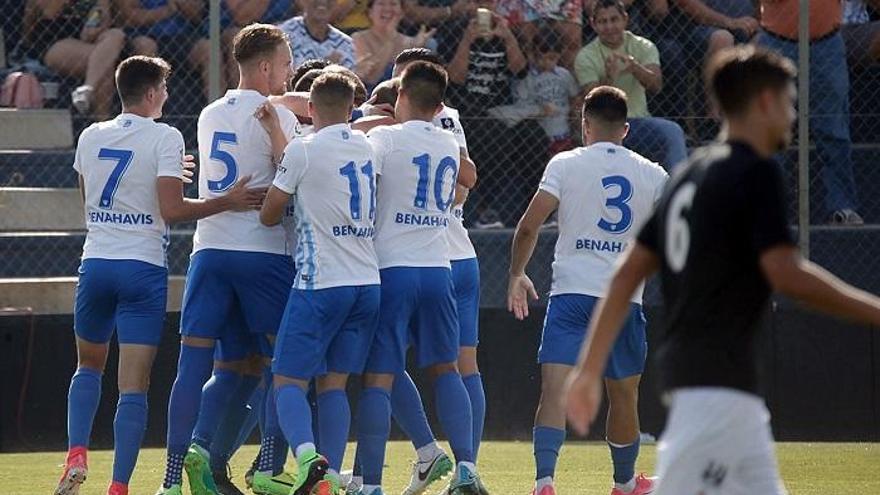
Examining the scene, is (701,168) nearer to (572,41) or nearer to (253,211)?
(253,211)

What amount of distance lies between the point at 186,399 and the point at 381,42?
16.5 feet

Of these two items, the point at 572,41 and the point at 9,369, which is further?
the point at 572,41

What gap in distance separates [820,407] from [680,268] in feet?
26.2

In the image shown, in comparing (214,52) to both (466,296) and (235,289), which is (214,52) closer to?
(466,296)

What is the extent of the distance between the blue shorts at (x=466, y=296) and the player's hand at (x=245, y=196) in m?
1.40

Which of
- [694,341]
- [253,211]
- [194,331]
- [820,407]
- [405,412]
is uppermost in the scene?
[694,341]

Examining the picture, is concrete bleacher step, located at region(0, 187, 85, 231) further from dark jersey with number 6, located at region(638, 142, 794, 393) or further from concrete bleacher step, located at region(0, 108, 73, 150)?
dark jersey with number 6, located at region(638, 142, 794, 393)

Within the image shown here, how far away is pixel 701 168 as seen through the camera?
456 centimetres

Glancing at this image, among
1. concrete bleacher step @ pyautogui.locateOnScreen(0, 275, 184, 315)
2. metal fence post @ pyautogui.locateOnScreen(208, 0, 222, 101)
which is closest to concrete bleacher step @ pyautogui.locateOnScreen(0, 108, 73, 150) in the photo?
concrete bleacher step @ pyautogui.locateOnScreen(0, 275, 184, 315)

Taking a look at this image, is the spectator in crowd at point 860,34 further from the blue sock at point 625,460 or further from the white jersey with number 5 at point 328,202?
the white jersey with number 5 at point 328,202

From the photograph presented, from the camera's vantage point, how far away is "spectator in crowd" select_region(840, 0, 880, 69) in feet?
42.4

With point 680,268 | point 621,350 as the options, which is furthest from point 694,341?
point 621,350

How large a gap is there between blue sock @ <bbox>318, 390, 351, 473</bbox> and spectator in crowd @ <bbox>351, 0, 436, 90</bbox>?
4.98 m

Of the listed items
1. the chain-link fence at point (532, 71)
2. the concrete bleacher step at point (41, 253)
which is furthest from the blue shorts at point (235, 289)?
the concrete bleacher step at point (41, 253)
